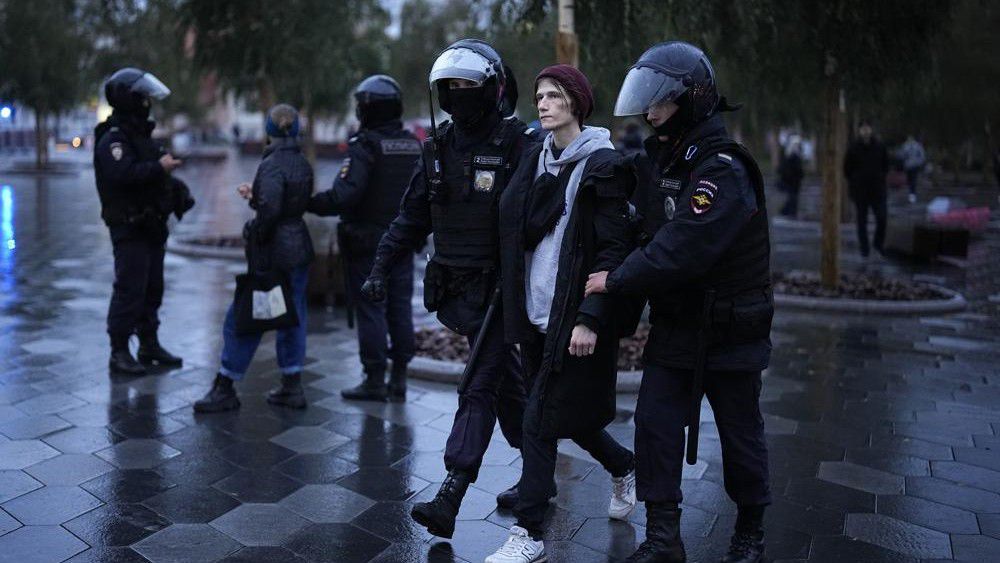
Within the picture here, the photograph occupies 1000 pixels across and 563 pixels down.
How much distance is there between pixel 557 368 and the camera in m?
3.78

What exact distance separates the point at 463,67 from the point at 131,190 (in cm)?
353

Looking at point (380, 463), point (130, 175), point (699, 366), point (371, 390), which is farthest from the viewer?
point (130, 175)

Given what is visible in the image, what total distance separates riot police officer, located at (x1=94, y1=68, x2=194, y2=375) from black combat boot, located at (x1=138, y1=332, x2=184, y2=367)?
152 mm

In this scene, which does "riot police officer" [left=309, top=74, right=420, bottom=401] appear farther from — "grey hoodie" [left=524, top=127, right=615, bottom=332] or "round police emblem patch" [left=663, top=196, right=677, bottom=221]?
"round police emblem patch" [left=663, top=196, right=677, bottom=221]

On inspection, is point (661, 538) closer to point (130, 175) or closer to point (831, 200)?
point (130, 175)

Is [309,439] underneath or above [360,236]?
underneath

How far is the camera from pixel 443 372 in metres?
6.87

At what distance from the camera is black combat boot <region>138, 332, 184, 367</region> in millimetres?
7172

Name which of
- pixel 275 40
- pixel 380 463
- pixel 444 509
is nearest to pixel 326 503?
pixel 380 463

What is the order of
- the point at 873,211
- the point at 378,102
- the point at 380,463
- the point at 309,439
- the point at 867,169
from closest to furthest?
the point at 380,463, the point at 309,439, the point at 378,102, the point at 867,169, the point at 873,211

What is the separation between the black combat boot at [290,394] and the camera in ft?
20.2

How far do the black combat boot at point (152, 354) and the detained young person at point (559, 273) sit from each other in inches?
153

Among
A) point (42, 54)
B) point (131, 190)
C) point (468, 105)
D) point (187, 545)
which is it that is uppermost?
point (42, 54)

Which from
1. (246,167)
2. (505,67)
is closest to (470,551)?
(505,67)
